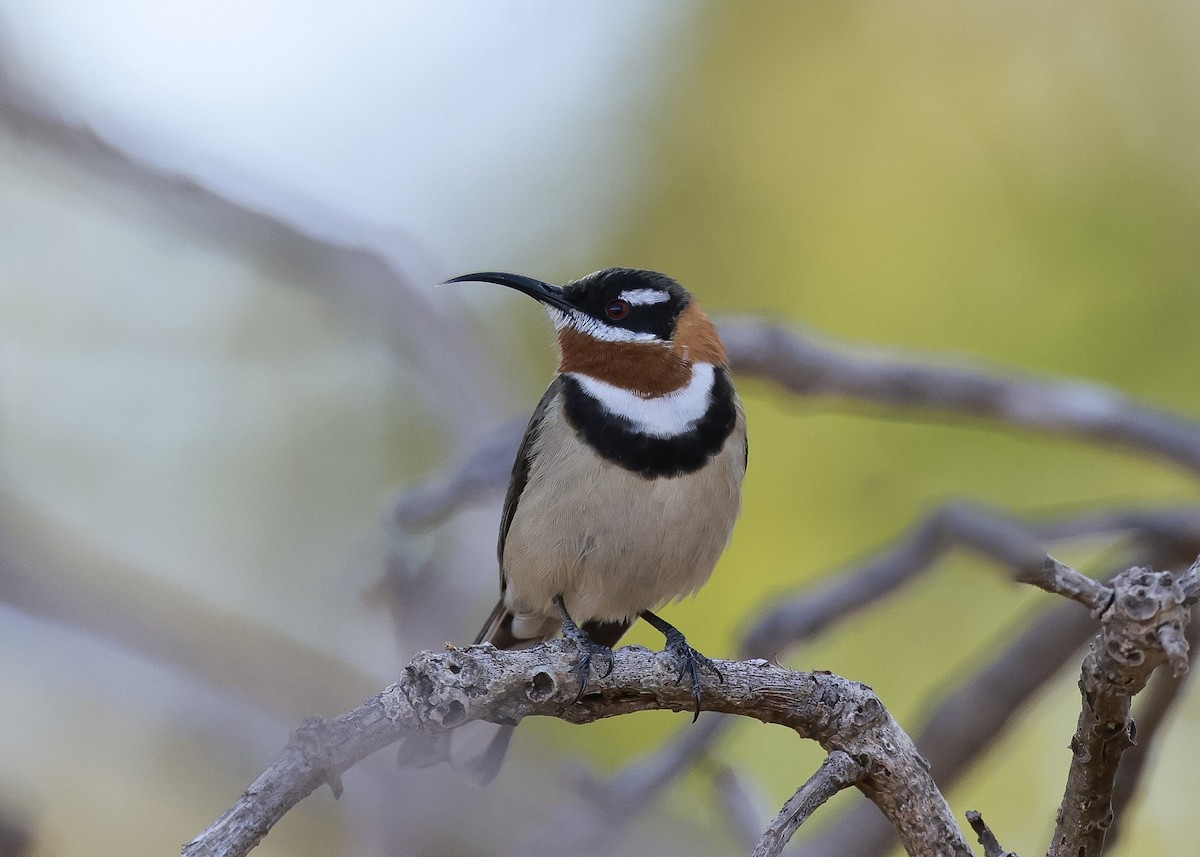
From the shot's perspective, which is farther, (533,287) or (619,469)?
(533,287)

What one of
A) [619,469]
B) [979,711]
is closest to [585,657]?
[619,469]

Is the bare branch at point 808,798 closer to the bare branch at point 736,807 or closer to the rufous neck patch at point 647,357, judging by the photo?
Result: the bare branch at point 736,807

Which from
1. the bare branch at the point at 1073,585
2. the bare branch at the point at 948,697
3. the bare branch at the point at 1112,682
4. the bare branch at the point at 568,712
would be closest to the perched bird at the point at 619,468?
the bare branch at the point at 948,697

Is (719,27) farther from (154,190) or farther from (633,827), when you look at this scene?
(633,827)

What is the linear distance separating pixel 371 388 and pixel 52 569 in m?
3.93

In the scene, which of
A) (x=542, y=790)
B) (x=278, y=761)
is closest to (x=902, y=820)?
(x=278, y=761)

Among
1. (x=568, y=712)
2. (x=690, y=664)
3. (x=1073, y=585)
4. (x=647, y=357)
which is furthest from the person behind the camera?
(x=647, y=357)

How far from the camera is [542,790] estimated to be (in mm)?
6750

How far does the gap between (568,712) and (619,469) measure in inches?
66.5

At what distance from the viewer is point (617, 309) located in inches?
216

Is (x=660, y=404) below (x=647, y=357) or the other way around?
below

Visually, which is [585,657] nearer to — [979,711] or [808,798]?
[808,798]

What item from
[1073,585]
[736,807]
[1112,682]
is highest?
[1073,585]

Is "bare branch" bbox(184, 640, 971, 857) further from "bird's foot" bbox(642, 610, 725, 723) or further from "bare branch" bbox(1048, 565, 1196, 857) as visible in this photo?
"bare branch" bbox(1048, 565, 1196, 857)
